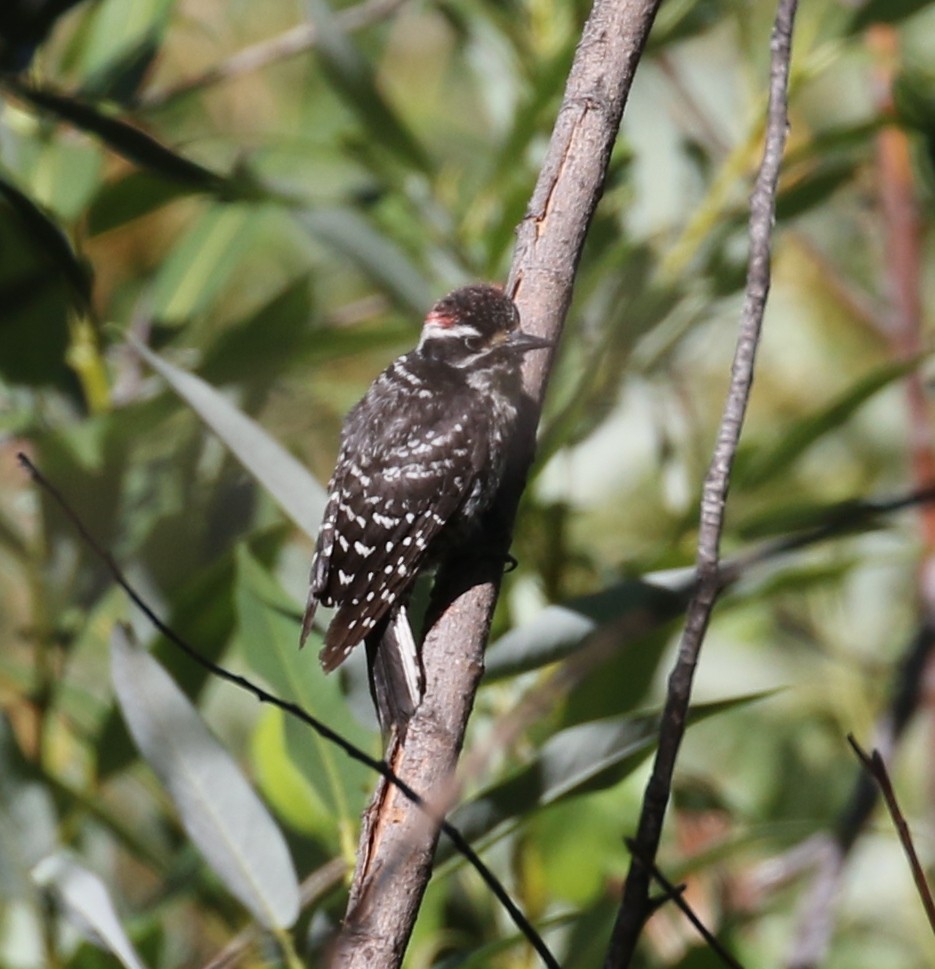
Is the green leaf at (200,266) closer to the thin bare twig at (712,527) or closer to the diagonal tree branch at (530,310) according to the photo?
the diagonal tree branch at (530,310)

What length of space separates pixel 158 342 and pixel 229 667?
763mm

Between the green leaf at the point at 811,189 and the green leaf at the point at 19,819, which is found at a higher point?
the green leaf at the point at 811,189

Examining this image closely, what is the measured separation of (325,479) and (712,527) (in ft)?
7.95

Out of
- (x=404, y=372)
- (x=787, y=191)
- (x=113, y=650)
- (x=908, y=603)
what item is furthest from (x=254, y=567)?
(x=908, y=603)

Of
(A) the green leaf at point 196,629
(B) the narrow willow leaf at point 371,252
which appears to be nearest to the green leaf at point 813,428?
(B) the narrow willow leaf at point 371,252

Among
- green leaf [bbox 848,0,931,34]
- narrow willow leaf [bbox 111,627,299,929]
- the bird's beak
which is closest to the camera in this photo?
the bird's beak

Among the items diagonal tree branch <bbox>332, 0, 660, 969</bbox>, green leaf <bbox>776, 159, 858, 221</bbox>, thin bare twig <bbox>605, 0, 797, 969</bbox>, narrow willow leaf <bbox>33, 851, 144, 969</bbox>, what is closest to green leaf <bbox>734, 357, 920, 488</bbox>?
green leaf <bbox>776, 159, 858, 221</bbox>

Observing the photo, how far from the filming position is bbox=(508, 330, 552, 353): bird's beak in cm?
207

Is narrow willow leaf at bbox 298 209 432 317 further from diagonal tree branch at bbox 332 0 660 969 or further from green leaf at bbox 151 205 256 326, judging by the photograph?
diagonal tree branch at bbox 332 0 660 969

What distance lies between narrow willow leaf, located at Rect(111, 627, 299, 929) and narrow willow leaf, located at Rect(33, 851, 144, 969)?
168mm

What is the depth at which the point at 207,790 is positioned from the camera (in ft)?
7.33

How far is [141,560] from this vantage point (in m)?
3.06

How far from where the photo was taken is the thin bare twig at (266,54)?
134 inches

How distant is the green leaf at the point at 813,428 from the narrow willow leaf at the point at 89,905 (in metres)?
1.52
